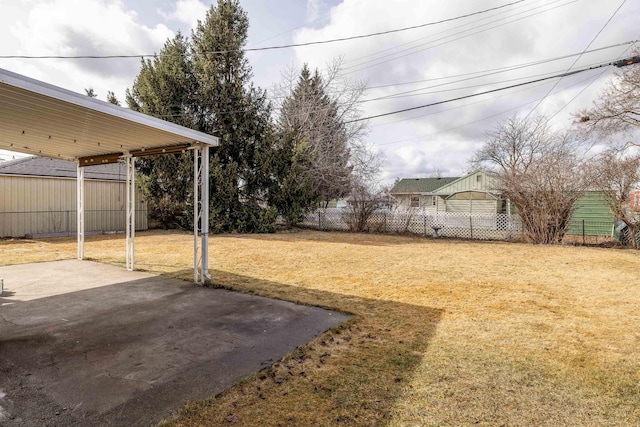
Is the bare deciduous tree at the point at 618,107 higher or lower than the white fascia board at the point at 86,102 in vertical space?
higher

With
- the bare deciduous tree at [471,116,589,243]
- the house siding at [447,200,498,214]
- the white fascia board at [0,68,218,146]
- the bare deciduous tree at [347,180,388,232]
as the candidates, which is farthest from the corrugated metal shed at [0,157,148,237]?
the house siding at [447,200,498,214]

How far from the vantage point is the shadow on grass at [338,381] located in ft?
6.95

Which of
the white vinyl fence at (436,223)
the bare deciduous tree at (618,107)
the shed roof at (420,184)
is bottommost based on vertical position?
the white vinyl fence at (436,223)

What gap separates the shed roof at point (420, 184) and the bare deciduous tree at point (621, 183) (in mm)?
18954

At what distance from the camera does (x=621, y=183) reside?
10.1 meters

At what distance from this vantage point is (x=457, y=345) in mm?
3260

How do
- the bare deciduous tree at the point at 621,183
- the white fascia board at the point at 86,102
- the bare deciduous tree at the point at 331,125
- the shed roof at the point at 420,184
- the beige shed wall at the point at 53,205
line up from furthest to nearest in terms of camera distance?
the shed roof at the point at 420,184, the bare deciduous tree at the point at 331,125, the beige shed wall at the point at 53,205, the bare deciduous tree at the point at 621,183, the white fascia board at the point at 86,102

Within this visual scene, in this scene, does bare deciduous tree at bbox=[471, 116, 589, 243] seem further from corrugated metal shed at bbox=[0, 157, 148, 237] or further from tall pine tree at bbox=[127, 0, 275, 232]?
corrugated metal shed at bbox=[0, 157, 148, 237]

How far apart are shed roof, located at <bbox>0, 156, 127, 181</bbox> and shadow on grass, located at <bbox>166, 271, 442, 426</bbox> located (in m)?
14.3

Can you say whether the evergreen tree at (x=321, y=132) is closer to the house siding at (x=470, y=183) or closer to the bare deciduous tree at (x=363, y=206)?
the bare deciduous tree at (x=363, y=206)

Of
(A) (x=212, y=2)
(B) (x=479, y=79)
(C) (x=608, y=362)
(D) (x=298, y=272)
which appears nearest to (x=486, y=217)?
(B) (x=479, y=79)

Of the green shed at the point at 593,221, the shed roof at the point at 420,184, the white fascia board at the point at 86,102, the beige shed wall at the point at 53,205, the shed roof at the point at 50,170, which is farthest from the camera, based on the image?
the shed roof at the point at 420,184

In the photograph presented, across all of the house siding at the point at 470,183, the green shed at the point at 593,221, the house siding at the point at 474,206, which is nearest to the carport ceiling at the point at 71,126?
the green shed at the point at 593,221

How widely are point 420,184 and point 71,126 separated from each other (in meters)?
29.6
